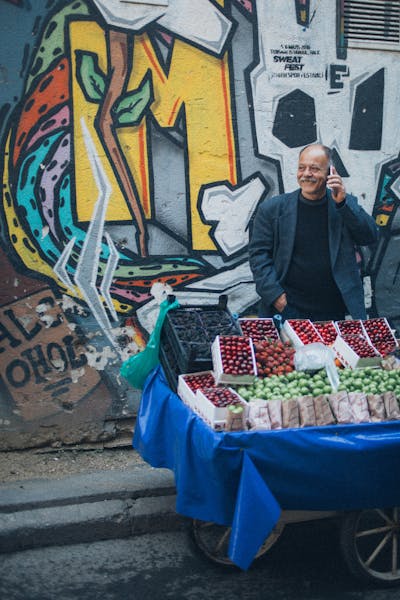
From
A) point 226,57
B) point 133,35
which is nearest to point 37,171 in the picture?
point 133,35

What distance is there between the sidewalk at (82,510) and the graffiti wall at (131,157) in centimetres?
80

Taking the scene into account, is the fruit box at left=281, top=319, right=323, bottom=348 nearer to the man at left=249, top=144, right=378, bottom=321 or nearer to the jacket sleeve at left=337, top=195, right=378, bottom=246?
the man at left=249, top=144, right=378, bottom=321

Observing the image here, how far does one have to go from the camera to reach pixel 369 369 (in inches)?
153

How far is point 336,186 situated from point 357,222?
34 cm

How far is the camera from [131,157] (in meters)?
5.59

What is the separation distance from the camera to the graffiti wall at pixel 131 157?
5406 millimetres

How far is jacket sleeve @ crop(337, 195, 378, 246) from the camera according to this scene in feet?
15.4

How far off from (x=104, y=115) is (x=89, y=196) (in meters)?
0.60

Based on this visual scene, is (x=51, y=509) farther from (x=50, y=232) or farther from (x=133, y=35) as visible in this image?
(x=133, y=35)

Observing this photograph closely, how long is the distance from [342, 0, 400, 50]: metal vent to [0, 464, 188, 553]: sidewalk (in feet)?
12.1

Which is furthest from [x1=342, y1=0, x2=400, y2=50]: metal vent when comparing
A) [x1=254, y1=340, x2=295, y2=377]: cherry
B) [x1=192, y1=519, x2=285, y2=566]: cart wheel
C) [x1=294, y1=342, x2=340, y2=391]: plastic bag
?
[x1=192, y1=519, x2=285, y2=566]: cart wheel

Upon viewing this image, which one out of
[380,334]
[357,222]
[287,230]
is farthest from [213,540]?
[357,222]

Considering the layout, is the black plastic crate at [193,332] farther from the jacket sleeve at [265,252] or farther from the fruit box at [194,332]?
the jacket sleeve at [265,252]

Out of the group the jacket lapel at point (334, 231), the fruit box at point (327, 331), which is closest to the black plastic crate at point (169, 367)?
the fruit box at point (327, 331)
